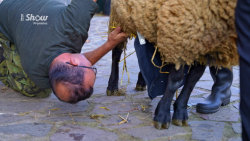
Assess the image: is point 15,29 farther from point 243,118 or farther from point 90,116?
point 243,118

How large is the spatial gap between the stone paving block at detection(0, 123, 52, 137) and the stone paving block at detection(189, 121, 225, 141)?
1.27 m

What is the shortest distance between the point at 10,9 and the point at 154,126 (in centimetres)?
197

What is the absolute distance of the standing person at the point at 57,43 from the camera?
8.42 feet

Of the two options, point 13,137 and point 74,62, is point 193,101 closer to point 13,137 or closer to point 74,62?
point 74,62

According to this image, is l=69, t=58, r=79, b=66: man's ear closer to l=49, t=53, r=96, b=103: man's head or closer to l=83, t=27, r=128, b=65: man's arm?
l=49, t=53, r=96, b=103: man's head

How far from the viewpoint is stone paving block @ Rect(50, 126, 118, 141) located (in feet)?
7.87

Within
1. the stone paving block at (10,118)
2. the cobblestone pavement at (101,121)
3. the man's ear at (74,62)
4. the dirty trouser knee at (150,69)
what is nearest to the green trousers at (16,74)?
the cobblestone pavement at (101,121)

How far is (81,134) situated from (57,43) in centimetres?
87

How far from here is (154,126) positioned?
2.65 metres

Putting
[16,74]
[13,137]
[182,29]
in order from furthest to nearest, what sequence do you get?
1. [16,74]
2. [13,137]
3. [182,29]

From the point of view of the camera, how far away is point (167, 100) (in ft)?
8.66

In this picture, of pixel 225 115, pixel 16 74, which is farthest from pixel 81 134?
pixel 225 115

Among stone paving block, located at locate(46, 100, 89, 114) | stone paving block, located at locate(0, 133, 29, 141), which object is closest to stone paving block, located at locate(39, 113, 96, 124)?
stone paving block, located at locate(46, 100, 89, 114)

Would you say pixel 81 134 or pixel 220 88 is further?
pixel 220 88
